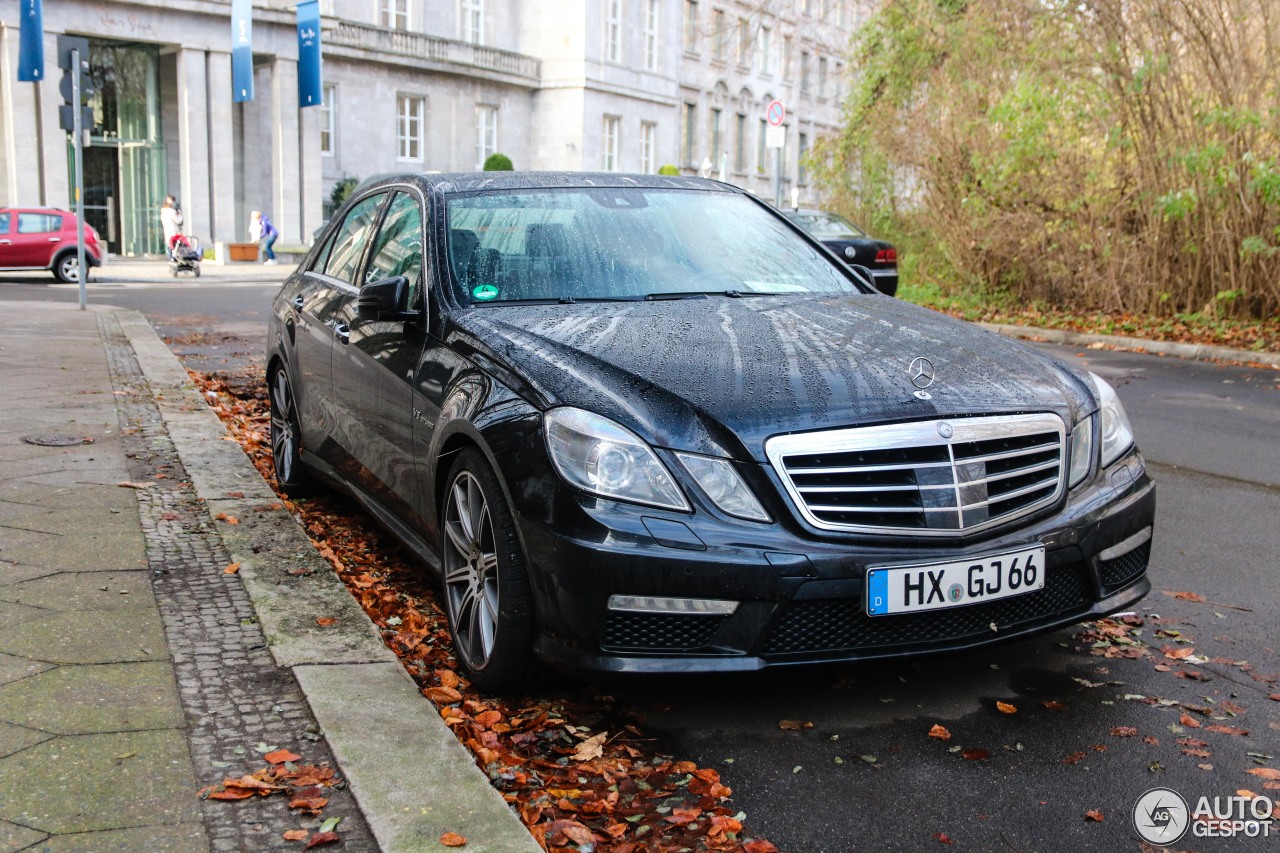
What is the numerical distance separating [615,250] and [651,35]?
55.6m

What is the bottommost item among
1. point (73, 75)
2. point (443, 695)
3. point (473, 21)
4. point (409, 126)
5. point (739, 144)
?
point (443, 695)

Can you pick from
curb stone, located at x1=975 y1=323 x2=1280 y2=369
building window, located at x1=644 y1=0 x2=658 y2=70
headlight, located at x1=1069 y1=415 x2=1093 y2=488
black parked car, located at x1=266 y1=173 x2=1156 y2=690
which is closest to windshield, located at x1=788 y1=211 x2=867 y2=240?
curb stone, located at x1=975 y1=323 x2=1280 y2=369

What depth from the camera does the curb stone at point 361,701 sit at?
2.97 meters

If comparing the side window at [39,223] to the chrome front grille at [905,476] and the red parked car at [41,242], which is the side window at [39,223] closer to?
the red parked car at [41,242]

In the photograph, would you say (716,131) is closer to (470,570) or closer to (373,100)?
(373,100)

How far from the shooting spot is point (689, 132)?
62.6 m

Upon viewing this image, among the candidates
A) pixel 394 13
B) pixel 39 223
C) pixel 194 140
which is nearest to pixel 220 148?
pixel 194 140

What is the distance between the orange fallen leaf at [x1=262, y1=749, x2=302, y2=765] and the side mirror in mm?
1760

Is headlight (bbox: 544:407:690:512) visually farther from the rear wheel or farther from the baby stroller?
the baby stroller

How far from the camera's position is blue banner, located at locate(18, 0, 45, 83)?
3081 cm

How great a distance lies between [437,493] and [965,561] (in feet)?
5.57

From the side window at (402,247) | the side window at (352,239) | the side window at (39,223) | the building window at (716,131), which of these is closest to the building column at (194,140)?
the side window at (39,223)

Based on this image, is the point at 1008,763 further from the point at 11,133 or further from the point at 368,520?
the point at 11,133

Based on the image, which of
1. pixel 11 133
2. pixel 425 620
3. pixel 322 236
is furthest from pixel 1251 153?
pixel 11 133
